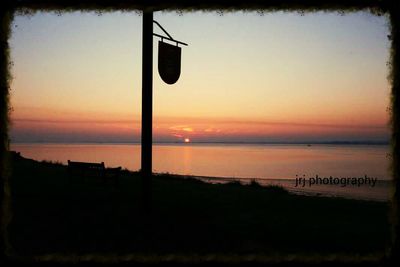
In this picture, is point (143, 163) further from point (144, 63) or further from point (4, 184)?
point (4, 184)

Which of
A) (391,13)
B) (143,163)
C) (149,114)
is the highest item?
(391,13)

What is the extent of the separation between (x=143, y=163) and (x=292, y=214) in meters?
3.53

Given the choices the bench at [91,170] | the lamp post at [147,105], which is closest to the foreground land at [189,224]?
the lamp post at [147,105]

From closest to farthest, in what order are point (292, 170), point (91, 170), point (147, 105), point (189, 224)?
1. point (189, 224)
2. point (147, 105)
3. point (91, 170)
4. point (292, 170)

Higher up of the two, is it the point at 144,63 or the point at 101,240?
the point at 144,63

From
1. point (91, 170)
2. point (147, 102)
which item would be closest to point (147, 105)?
point (147, 102)

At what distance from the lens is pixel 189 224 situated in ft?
22.9

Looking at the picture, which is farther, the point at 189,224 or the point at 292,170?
the point at 292,170

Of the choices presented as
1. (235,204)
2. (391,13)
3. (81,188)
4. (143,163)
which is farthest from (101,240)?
(81,188)

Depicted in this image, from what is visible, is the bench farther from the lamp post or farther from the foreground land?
the lamp post

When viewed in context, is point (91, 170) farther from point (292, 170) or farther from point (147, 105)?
point (292, 170)

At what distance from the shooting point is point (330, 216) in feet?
27.7

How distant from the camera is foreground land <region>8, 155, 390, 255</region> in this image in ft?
18.7

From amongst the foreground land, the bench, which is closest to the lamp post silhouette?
the foreground land
